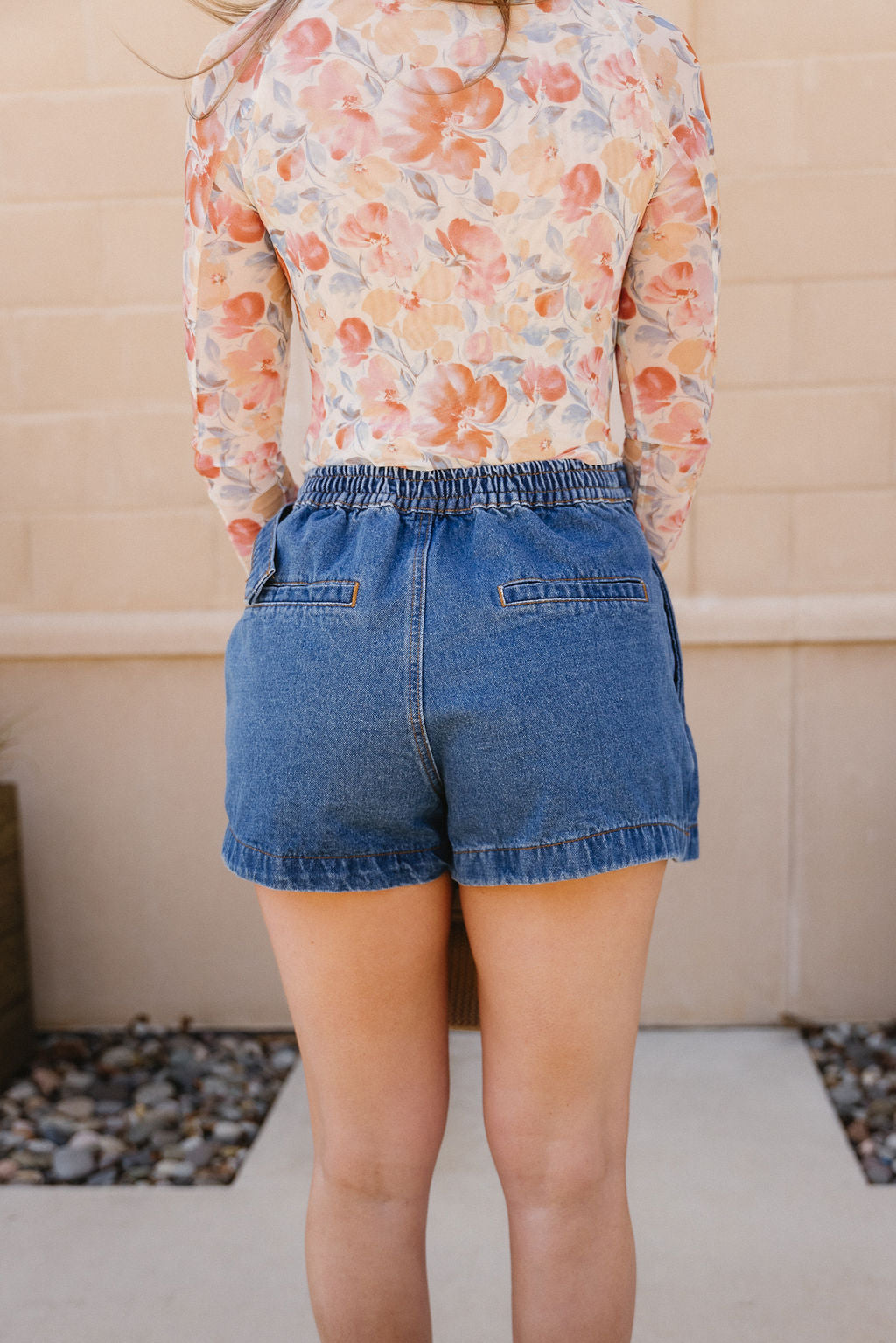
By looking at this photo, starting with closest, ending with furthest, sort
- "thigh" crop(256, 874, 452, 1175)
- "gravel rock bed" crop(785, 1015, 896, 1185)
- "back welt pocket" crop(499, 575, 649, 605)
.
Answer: "back welt pocket" crop(499, 575, 649, 605) → "thigh" crop(256, 874, 452, 1175) → "gravel rock bed" crop(785, 1015, 896, 1185)

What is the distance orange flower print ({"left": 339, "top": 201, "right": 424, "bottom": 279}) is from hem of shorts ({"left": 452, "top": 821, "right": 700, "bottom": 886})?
19.7 inches

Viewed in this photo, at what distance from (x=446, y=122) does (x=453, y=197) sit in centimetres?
6

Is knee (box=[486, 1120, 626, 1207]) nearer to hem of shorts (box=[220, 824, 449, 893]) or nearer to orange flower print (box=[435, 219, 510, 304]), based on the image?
hem of shorts (box=[220, 824, 449, 893])

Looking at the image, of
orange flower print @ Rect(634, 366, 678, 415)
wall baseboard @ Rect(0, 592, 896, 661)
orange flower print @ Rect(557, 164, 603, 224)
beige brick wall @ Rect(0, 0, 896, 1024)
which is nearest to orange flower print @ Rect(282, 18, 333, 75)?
orange flower print @ Rect(557, 164, 603, 224)

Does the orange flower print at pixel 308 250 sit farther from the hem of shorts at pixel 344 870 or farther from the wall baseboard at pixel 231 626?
the wall baseboard at pixel 231 626

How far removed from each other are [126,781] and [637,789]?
1.96 meters

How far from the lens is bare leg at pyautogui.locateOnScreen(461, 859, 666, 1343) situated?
0.99 meters

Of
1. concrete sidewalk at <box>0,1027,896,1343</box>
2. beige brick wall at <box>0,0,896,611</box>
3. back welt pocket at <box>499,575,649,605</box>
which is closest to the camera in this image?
back welt pocket at <box>499,575,649,605</box>

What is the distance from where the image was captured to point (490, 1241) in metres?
1.92

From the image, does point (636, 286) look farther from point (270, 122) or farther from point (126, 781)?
point (126, 781)

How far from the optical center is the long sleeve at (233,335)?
103 cm

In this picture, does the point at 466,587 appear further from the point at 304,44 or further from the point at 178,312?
the point at 178,312

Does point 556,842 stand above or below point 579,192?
below

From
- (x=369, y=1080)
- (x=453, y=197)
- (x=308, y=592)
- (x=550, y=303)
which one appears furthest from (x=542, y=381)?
(x=369, y=1080)
